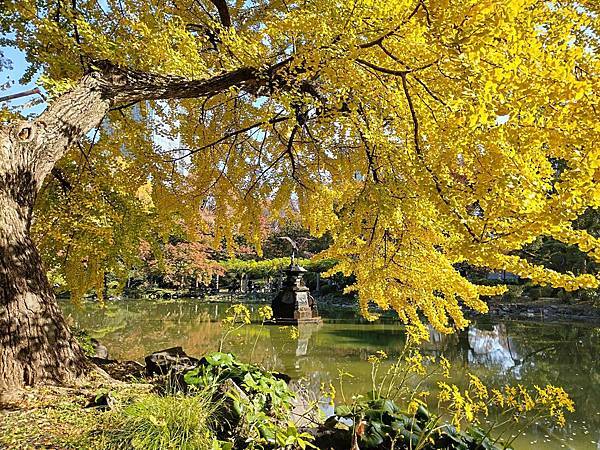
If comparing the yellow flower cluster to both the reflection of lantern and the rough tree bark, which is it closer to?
the rough tree bark

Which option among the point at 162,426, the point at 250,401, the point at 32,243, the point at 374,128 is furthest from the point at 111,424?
the point at 374,128

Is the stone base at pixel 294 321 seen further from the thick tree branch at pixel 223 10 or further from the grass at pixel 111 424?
the grass at pixel 111 424

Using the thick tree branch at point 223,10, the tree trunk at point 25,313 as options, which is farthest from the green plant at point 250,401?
the thick tree branch at point 223,10

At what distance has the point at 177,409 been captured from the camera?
72.4 inches

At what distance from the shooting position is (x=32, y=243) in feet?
8.84

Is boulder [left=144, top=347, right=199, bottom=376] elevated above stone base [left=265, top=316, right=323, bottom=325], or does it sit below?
above

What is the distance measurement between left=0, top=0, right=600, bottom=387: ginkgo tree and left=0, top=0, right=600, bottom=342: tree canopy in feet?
0.04

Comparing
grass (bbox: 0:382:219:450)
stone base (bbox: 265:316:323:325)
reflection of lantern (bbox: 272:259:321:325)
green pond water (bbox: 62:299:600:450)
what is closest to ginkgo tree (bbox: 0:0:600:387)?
grass (bbox: 0:382:219:450)

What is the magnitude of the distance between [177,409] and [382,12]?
1.96m

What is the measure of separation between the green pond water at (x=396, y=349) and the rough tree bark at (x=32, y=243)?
1341 mm

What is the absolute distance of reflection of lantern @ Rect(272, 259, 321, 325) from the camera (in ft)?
34.6

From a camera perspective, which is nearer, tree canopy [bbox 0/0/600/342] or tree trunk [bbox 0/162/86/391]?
tree canopy [bbox 0/0/600/342]

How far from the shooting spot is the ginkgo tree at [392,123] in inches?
62.9

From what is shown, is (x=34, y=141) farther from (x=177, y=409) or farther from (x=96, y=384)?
(x=177, y=409)
